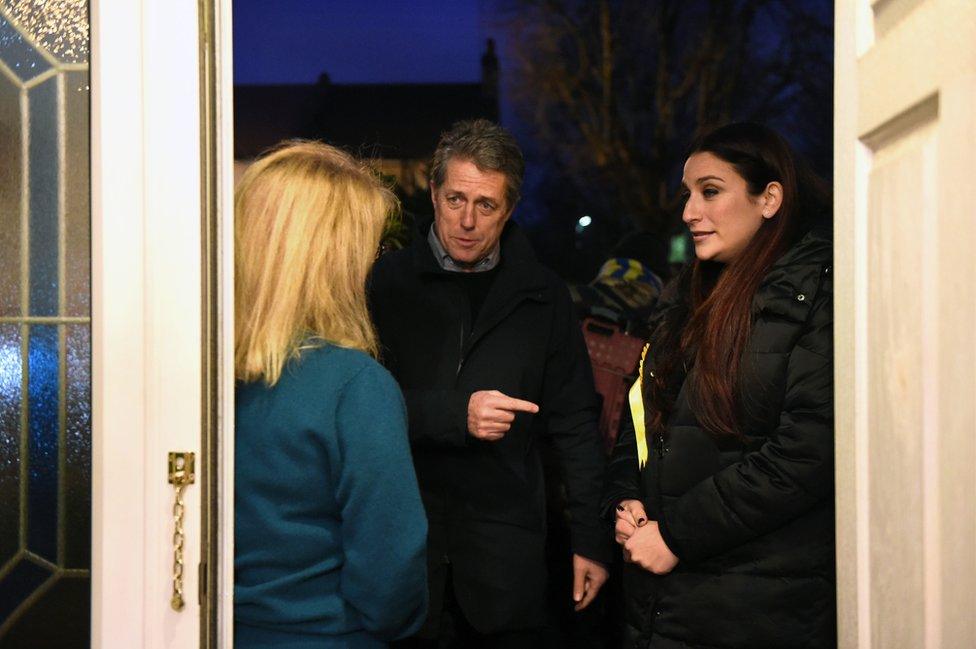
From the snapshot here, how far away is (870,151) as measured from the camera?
5.40 ft

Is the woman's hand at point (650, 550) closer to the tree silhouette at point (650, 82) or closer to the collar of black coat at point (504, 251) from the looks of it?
the collar of black coat at point (504, 251)

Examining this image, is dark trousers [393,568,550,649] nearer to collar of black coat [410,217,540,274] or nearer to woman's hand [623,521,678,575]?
woman's hand [623,521,678,575]

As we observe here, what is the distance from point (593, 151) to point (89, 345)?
7.41 meters

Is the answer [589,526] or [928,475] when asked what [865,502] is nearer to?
[928,475]

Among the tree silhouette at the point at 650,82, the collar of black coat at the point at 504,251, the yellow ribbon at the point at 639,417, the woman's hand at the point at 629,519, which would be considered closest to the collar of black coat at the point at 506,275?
the collar of black coat at the point at 504,251

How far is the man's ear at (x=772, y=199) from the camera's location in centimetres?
231

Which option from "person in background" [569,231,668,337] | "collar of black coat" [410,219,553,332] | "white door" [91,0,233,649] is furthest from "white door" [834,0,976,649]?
"person in background" [569,231,668,337]

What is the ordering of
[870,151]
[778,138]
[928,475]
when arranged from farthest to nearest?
1. [778,138]
2. [870,151]
3. [928,475]

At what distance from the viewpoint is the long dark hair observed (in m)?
2.16

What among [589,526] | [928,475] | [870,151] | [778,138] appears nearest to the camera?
[928,475]

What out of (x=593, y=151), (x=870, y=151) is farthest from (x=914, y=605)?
(x=593, y=151)

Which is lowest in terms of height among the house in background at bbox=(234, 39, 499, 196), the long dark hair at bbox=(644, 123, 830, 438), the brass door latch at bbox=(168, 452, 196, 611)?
the brass door latch at bbox=(168, 452, 196, 611)

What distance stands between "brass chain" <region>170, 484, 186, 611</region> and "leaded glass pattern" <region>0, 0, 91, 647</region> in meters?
0.15

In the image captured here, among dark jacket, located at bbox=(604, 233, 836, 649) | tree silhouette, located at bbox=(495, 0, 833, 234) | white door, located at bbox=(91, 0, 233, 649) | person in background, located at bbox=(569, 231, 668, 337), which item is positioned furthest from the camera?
tree silhouette, located at bbox=(495, 0, 833, 234)
